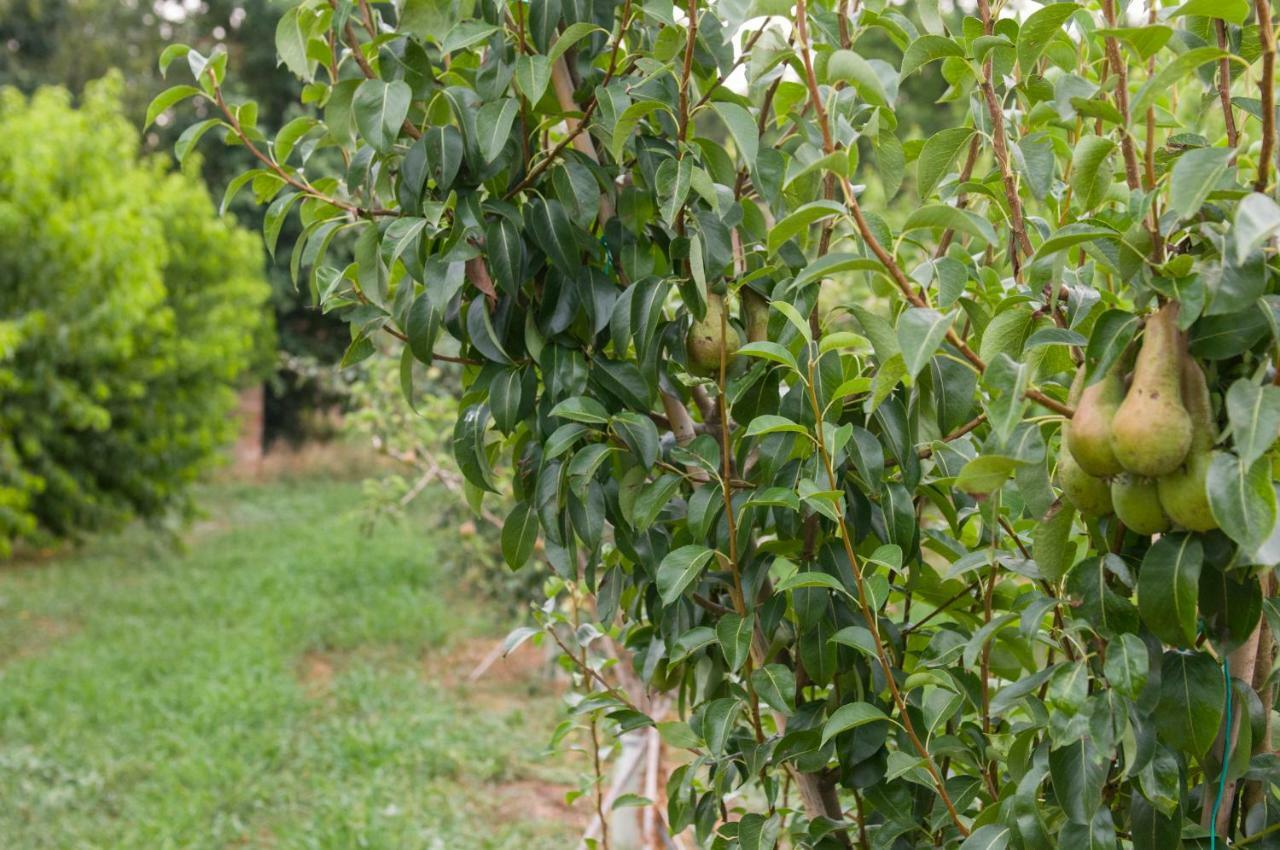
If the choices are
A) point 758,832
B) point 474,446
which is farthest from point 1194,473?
point 474,446

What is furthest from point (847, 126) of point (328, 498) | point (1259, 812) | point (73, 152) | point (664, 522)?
point (328, 498)

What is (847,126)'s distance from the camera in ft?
3.69

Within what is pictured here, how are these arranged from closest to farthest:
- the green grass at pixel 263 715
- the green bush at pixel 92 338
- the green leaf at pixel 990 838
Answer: the green leaf at pixel 990 838, the green grass at pixel 263 715, the green bush at pixel 92 338

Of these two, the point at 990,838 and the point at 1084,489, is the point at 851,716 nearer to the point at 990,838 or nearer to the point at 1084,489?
the point at 990,838

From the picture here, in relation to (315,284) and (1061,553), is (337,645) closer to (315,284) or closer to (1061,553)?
(315,284)

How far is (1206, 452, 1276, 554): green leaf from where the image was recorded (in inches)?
27.8

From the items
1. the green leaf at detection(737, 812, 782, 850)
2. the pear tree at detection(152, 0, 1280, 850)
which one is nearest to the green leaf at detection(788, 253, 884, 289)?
the pear tree at detection(152, 0, 1280, 850)

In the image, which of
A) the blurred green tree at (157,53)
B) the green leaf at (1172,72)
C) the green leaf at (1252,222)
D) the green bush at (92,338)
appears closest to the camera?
the green leaf at (1252,222)

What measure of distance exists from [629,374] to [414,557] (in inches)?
274

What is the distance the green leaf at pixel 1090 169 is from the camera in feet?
2.90

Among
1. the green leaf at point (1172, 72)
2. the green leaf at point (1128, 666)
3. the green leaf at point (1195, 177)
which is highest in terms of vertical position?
the green leaf at point (1172, 72)

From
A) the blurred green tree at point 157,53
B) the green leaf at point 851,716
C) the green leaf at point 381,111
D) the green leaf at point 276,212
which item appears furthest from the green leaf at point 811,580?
the blurred green tree at point 157,53

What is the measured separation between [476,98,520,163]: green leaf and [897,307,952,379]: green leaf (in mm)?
465

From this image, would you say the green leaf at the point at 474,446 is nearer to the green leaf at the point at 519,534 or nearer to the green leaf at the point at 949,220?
the green leaf at the point at 519,534
